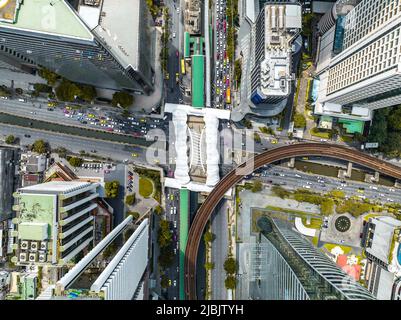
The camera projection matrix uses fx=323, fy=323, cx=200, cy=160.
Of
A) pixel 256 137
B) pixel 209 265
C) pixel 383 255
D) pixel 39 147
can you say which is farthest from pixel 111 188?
pixel 383 255

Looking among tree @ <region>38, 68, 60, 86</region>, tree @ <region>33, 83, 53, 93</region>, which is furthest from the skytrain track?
tree @ <region>33, 83, 53, 93</region>

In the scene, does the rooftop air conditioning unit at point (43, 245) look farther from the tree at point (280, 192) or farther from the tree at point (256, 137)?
the tree at point (280, 192)

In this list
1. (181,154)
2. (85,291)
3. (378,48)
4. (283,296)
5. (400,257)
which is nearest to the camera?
(85,291)

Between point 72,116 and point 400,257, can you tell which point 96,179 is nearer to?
point 72,116

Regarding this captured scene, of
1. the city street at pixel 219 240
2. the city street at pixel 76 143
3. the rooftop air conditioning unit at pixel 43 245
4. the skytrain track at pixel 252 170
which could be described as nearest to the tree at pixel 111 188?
the city street at pixel 76 143

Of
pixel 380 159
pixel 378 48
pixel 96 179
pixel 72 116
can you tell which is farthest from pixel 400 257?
pixel 72 116

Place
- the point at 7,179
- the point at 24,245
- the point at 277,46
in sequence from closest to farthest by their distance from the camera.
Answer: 1. the point at 24,245
2. the point at 277,46
3. the point at 7,179

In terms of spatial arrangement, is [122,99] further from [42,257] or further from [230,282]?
[230,282]
